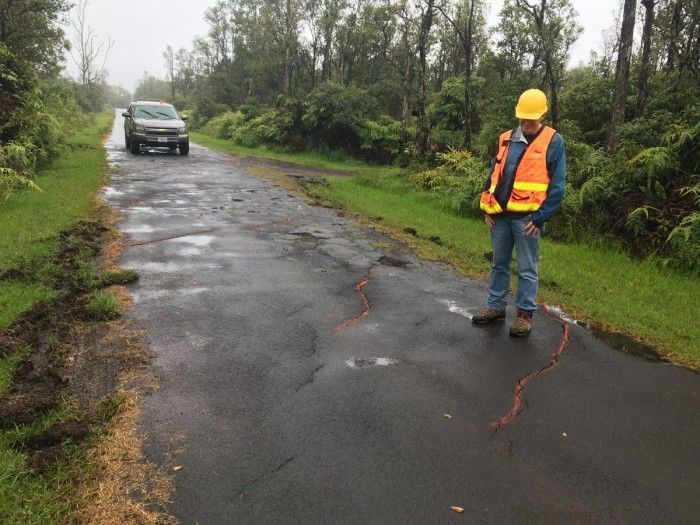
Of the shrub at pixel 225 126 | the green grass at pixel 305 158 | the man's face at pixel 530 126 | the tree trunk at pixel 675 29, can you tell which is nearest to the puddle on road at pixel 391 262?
the man's face at pixel 530 126

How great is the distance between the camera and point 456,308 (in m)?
5.41

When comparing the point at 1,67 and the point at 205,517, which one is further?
the point at 1,67

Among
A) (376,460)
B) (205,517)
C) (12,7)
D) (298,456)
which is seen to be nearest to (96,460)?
(205,517)

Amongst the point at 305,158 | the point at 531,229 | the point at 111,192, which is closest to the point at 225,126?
the point at 305,158

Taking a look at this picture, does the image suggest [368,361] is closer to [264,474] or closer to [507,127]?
[264,474]

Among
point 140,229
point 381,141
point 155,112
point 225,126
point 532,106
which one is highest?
point 225,126

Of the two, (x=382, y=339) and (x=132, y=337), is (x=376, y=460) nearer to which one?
(x=382, y=339)

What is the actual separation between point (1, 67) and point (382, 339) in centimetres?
1326

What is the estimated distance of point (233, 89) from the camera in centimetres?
4459

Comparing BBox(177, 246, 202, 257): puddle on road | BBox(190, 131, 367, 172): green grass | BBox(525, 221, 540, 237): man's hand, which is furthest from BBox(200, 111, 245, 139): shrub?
BBox(525, 221, 540, 237): man's hand

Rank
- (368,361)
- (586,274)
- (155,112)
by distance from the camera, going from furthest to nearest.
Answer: (155,112), (586,274), (368,361)

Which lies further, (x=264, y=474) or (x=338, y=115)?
(x=338, y=115)

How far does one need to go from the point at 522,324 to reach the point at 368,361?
156 centimetres

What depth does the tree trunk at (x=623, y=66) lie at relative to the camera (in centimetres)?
1080
